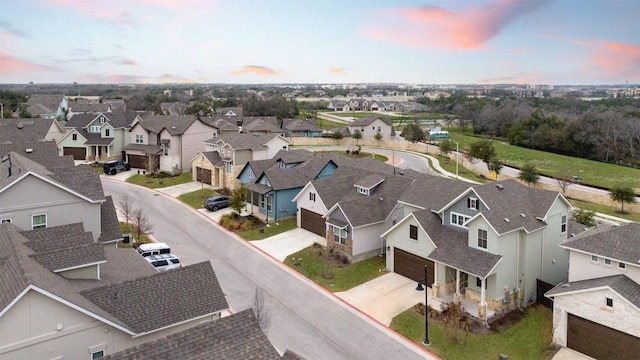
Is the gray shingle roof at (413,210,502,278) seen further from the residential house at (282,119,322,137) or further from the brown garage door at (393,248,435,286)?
the residential house at (282,119,322,137)

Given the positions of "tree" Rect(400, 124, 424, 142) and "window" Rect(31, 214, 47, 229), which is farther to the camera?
"tree" Rect(400, 124, 424, 142)

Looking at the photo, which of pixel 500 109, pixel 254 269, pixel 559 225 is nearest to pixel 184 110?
pixel 500 109

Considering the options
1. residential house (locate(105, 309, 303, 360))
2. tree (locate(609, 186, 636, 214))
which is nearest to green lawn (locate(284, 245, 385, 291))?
residential house (locate(105, 309, 303, 360))

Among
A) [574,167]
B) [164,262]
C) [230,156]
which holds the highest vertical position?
[230,156]

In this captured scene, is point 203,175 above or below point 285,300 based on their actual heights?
above

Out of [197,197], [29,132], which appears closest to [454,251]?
[197,197]

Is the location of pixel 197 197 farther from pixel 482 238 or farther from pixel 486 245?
pixel 486 245

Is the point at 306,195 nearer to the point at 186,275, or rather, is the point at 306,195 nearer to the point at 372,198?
the point at 372,198
